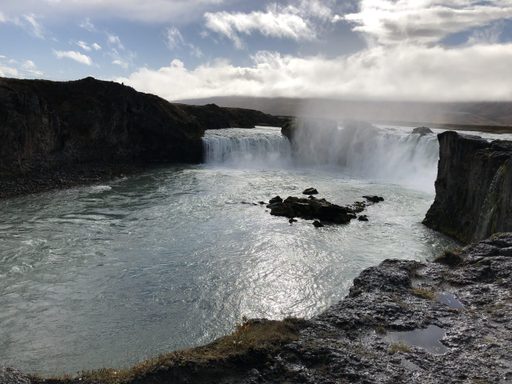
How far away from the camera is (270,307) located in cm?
1723

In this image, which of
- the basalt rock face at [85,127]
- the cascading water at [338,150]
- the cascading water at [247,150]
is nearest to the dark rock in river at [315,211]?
the cascading water at [338,150]

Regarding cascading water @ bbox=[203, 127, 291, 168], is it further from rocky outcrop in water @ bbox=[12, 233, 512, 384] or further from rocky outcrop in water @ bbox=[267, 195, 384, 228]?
rocky outcrop in water @ bbox=[12, 233, 512, 384]

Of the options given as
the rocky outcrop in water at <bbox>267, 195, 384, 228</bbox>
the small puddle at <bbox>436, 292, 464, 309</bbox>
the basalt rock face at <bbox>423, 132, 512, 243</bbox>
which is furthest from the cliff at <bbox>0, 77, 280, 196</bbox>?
the small puddle at <bbox>436, 292, 464, 309</bbox>

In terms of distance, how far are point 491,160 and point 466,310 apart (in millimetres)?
15999

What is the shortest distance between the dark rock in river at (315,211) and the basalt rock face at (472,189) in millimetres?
6035

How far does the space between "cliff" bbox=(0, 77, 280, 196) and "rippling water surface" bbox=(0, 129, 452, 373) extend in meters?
6.86

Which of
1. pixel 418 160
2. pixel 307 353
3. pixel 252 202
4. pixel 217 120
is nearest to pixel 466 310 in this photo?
pixel 307 353

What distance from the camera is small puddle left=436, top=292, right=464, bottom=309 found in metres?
11.7

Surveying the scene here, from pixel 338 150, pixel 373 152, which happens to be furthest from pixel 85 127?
pixel 373 152

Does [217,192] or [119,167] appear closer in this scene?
[217,192]

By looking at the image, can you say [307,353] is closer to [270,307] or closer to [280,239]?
[270,307]

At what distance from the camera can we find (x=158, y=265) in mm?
21969

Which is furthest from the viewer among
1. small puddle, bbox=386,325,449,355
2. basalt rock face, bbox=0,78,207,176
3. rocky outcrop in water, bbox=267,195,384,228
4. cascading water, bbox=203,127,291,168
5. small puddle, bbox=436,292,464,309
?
cascading water, bbox=203,127,291,168

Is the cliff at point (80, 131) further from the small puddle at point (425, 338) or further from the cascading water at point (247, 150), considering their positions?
the small puddle at point (425, 338)
